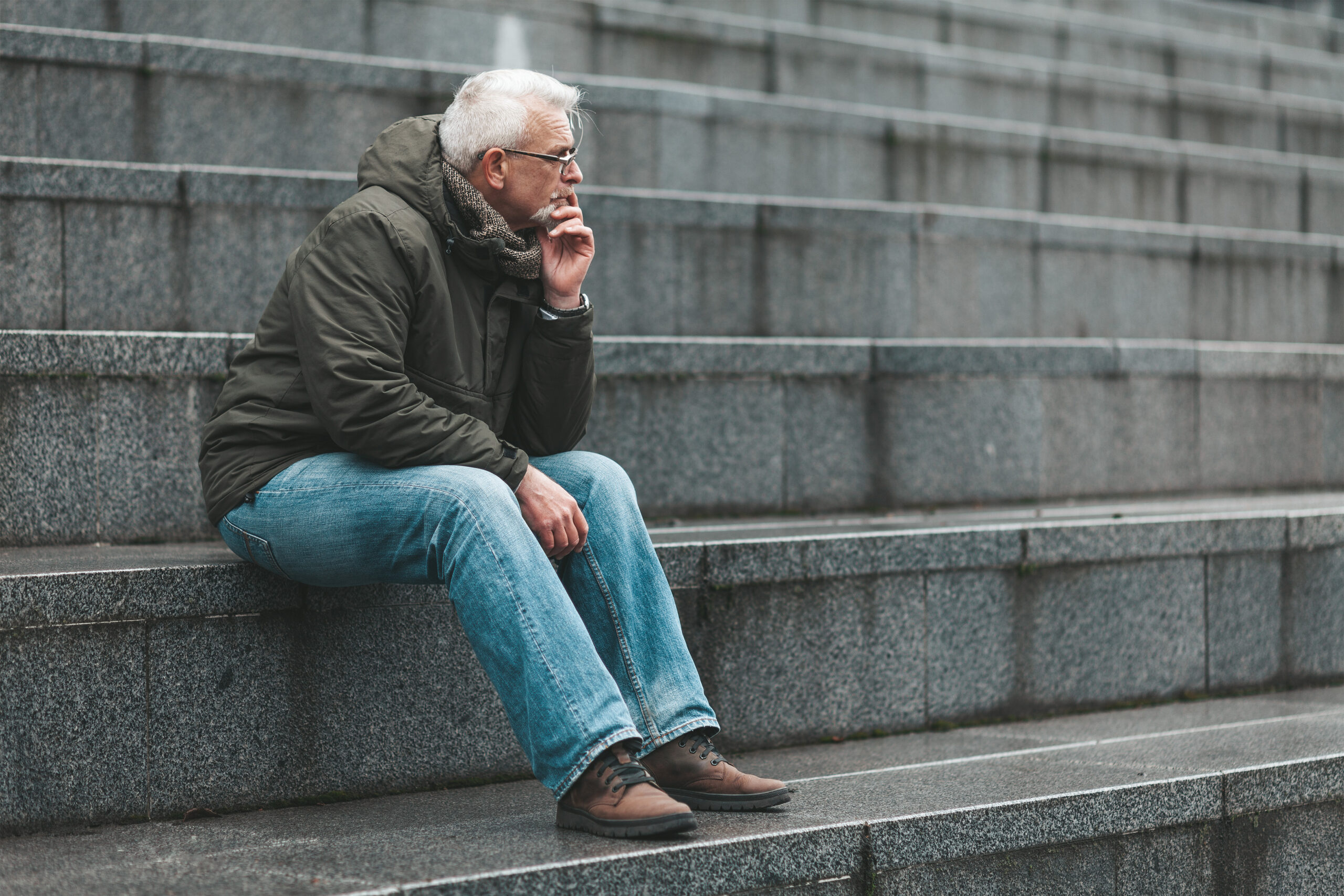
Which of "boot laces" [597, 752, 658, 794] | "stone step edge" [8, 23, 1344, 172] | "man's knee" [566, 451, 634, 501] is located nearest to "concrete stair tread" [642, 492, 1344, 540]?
"man's knee" [566, 451, 634, 501]

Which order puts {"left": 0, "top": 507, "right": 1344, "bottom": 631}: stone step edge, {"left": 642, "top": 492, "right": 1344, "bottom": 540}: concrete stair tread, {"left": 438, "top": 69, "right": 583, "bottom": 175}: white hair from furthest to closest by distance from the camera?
{"left": 642, "top": 492, "right": 1344, "bottom": 540}: concrete stair tread, {"left": 438, "top": 69, "right": 583, "bottom": 175}: white hair, {"left": 0, "top": 507, "right": 1344, "bottom": 631}: stone step edge

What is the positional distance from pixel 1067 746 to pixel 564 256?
2.29m

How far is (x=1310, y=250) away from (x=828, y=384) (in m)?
4.19

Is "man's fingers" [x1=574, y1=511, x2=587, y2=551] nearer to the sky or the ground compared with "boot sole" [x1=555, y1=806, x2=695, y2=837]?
nearer to the sky

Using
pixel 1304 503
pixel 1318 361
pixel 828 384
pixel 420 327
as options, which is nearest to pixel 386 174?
pixel 420 327

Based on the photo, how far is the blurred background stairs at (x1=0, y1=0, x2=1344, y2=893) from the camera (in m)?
3.79

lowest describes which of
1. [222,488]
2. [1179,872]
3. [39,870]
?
[1179,872]

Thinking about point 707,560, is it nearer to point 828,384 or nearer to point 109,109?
point 828,384

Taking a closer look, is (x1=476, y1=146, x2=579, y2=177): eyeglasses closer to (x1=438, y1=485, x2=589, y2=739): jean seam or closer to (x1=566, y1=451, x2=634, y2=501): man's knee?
(x1=566, y1=451, x2=634, y2=501): man's knee

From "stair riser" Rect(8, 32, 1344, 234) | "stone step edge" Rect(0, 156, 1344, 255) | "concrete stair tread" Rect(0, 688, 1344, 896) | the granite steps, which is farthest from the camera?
the granite steps

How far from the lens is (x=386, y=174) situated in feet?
12.3

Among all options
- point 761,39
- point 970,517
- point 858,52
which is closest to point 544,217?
point 970,517

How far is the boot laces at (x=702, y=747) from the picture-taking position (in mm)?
3613

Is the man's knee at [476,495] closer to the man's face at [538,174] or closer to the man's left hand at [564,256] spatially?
the man's left hand at [564,256]
